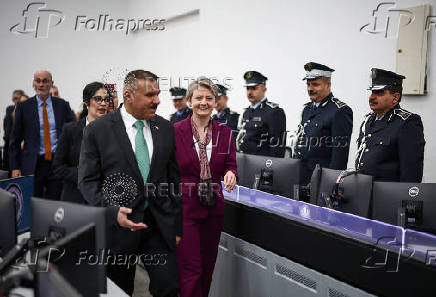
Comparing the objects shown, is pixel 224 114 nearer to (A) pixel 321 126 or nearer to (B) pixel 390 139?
(A) pixel 321 126

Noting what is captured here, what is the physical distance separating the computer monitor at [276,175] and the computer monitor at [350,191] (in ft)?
0.54

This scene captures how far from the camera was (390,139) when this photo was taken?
9.14 ft

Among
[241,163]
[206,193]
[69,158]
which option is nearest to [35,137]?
[69,158]

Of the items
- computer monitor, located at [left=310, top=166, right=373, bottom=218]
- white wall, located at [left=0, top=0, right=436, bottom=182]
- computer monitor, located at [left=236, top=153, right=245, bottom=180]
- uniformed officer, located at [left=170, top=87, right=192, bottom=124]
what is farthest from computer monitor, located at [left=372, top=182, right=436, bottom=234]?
uniformed officer, located at [left=170, top=87, right=192, bottom=124]

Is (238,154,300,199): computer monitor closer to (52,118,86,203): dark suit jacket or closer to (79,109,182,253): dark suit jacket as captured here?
(79,109,182,253): dark suit jacket

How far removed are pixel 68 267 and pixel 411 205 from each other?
1360 mm

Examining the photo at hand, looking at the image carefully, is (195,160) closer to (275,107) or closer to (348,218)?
(348,218)

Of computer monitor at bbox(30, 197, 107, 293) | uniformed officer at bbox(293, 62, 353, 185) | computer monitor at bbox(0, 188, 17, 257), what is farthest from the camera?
uniformed officer at bbox(293, 62, 353, 185)

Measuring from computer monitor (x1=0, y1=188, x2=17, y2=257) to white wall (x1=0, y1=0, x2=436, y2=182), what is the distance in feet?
5.09

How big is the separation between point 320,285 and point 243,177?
3.64 ft

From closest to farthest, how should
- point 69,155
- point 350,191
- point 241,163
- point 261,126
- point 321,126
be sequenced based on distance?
point 350,191 → point 69,155 → point 241,163 → point 321,126 → point 261,126

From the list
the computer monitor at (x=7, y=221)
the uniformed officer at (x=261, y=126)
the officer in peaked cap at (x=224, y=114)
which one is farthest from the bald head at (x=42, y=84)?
the computer monitor at (x=7, y=221)

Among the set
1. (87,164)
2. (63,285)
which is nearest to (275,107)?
(87,164)

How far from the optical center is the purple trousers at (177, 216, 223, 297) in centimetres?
233
